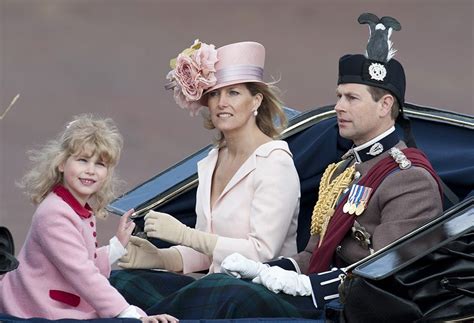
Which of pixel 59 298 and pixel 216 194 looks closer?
pixel 59 298

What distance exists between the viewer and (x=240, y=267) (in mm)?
4199

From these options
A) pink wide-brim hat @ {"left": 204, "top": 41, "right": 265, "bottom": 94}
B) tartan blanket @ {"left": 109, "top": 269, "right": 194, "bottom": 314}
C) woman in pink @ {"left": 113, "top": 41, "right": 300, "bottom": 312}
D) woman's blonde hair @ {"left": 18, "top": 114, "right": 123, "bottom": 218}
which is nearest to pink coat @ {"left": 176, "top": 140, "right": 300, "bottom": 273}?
woman in pink @ {"left": 113, "top": 41, "right": 300, "bottom": 312}

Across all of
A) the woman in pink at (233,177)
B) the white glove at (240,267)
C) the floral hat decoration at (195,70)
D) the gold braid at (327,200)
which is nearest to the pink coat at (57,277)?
the white glove at (240,267)

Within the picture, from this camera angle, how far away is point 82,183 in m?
4.05

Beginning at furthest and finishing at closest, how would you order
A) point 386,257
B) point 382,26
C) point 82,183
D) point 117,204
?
point 117,204 → point 382,26 → point 82,183 → point 386,257

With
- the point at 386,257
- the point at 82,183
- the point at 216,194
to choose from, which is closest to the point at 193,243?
the point at 216,194

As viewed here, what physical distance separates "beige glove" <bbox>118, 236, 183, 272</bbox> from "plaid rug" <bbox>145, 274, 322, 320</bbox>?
451 mm

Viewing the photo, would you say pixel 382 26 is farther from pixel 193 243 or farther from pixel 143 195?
pixel 143 195

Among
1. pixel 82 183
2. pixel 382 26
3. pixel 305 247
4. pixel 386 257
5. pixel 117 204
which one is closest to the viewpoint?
pixel 386 257

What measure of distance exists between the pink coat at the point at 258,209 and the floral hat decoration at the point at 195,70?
29cm

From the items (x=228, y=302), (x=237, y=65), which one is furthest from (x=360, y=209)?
(x=237, y=65)

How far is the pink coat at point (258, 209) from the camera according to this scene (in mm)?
4473

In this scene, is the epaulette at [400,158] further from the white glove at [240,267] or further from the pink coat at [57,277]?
the pink coat at [57,277]

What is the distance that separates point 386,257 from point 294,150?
1.30 metres
